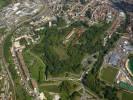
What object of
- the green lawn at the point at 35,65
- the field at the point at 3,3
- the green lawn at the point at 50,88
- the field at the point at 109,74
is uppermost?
the field at the point at 3,3

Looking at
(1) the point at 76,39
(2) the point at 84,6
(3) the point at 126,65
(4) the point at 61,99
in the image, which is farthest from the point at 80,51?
(2) the point at 84,6

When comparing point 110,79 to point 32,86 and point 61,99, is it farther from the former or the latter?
point 32,86

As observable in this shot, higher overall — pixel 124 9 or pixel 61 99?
pixel 124 9

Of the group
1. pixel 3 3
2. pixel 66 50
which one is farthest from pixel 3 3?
pixel 66 50

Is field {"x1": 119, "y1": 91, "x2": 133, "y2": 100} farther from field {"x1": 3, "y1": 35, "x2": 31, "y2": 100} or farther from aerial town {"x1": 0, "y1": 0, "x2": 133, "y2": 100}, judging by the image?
field {"x1": 3, "y1": 35, "x2": 31, "y2": 100}

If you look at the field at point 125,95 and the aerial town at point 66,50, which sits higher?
the aerial town at point 66,50

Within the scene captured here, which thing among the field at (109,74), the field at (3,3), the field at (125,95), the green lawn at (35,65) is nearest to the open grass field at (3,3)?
the field at (3,3)

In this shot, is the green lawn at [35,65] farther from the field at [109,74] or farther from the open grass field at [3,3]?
the open grass field at [3,3]

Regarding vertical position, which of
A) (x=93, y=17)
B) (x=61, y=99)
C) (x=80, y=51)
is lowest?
(x=61, y=99)
